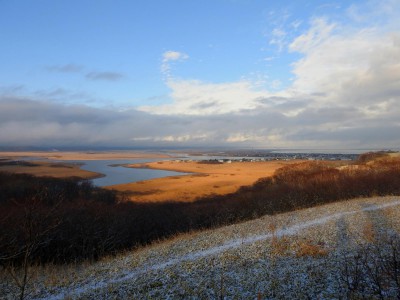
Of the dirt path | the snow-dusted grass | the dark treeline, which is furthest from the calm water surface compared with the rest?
the dirt path

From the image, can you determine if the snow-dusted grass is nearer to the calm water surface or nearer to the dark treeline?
the dark treeline

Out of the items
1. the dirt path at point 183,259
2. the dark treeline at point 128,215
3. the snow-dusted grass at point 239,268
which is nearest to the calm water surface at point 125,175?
the dark treeline at point 128,215

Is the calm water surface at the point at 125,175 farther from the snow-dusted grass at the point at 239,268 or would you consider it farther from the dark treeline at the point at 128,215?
the snow-dusted grass at the point at 239,268

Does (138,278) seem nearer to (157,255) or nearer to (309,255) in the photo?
(157,255)

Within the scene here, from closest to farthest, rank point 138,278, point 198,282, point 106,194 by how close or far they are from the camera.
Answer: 1. point 198,282
2. point 138,278
3. point 106,194

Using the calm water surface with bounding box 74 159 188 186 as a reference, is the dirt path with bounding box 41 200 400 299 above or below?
above

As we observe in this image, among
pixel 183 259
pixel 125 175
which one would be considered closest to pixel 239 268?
pixel 183 259

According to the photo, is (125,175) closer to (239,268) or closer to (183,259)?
(183,259)

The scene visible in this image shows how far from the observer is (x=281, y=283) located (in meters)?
8.09

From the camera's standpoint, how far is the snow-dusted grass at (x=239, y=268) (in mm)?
8039

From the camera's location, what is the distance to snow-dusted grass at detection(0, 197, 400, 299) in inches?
316

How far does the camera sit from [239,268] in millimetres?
9867

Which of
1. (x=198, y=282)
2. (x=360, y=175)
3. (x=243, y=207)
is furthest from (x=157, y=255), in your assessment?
(x=360, y=175)

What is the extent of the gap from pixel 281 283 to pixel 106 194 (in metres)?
35.7
